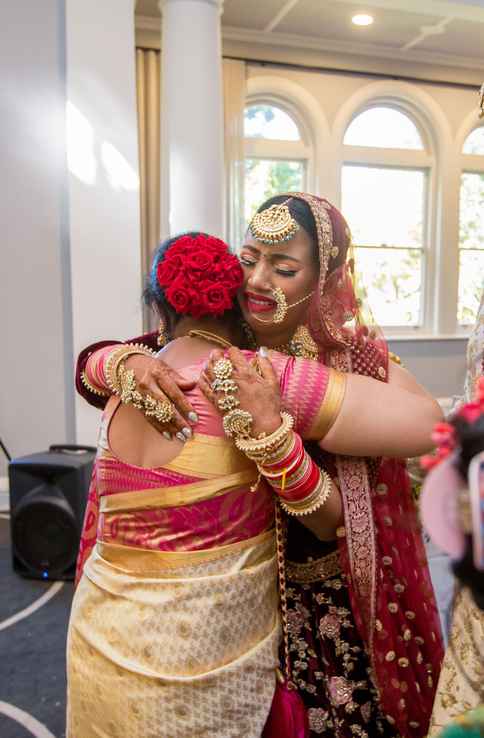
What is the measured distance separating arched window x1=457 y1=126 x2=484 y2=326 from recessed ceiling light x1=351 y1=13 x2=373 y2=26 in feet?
5.77

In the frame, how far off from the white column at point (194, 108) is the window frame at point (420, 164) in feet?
7.45

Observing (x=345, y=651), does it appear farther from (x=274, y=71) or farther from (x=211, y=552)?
(x=274, y=71)

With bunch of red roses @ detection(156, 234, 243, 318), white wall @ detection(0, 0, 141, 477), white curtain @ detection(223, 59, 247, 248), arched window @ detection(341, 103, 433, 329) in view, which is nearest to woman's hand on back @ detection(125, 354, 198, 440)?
bunch of red roses @ detection(156, 234, 243, 318)

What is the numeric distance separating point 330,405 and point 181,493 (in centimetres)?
27

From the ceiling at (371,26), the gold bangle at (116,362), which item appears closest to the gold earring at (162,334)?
the gold bangle at (116,362)

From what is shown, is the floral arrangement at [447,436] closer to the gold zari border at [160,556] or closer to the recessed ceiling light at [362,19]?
the gold zari border at [160,556]

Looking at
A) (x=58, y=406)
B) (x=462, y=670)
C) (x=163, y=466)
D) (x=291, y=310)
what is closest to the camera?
(x=462, y=670)

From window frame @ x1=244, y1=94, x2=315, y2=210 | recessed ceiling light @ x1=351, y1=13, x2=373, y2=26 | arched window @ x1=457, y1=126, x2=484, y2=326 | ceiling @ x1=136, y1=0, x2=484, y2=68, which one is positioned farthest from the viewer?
arched window @ x1=457, y1=126, x2=484, y2=326

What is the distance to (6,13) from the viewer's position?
12.2ft

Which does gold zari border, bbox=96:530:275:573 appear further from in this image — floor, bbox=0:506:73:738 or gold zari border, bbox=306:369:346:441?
floor, bbox=0:506:73:738

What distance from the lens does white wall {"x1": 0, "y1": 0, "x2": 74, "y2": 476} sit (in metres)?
3.72

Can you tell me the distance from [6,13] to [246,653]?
12.9 feet

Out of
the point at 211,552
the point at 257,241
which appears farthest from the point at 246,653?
the point at 257,241

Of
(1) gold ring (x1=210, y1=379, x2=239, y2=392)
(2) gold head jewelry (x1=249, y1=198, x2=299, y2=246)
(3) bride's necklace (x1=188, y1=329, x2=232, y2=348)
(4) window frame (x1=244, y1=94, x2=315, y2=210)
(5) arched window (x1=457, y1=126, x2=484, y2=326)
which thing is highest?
(4) window frame (x1=244, y1=94, x2=315, y2=210)
